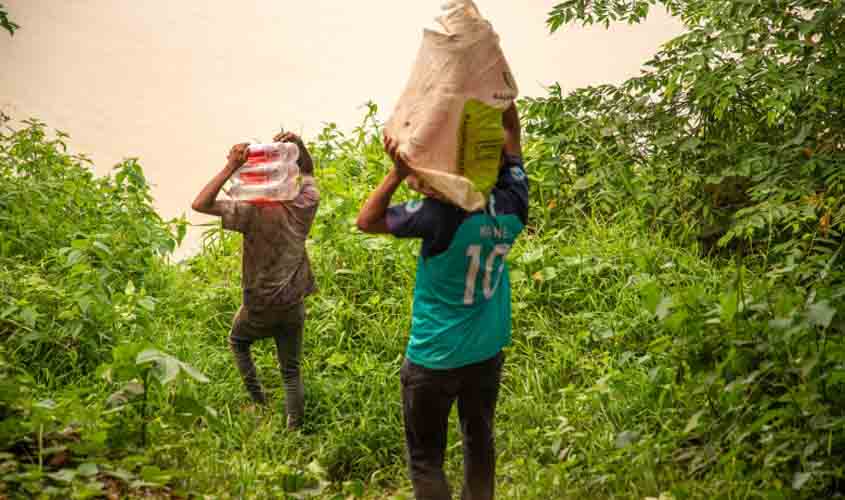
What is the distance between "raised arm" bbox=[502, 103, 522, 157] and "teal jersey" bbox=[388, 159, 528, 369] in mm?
170

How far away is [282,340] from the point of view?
457 cm

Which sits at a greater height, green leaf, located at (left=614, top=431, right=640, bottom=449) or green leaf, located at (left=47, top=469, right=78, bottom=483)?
green leaf, located at (left=47, top=469, right=78, bottom=483)

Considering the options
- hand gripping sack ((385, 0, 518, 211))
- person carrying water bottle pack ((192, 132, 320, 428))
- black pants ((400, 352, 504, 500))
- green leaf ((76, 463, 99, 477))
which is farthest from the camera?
person carrying water bottle pack ((192, 132, 320, 428))

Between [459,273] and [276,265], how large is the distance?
168 centimetres

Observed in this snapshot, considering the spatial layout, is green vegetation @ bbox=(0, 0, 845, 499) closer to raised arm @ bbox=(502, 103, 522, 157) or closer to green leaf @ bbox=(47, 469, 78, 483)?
green leaf @ bbox=(47, 469, 78, 483)

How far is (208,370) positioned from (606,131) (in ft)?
8.83

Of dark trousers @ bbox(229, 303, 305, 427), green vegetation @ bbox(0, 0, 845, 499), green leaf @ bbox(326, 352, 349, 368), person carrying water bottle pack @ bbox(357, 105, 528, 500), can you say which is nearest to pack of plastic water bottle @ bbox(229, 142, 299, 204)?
dark trousers @ bbox(229, 303, 305, 427)

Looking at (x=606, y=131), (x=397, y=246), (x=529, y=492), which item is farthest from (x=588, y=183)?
(x=529, y=492)

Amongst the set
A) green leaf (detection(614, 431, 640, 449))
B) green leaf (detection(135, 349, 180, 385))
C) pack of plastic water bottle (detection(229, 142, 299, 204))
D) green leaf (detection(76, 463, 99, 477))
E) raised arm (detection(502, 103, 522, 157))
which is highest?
raised arm (detection(502, 103, 522, 157))

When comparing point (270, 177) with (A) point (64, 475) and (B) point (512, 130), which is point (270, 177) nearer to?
(B) point (512, 130)

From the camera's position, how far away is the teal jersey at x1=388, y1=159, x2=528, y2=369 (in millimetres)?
2902

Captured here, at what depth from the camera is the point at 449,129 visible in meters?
2.87

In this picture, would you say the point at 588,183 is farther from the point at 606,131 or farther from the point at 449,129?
the point at 449,129

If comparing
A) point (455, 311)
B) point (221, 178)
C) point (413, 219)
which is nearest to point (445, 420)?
point (455, 311)
